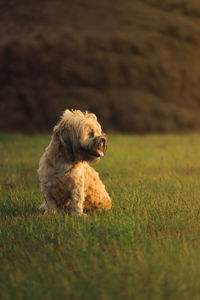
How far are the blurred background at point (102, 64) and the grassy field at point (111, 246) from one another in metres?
15.6

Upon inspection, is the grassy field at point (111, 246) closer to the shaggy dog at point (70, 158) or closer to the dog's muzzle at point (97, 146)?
the shaggy dog at point (70, 158)

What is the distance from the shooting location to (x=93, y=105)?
23.9 metres

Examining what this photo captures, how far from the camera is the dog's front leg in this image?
576 centimetres

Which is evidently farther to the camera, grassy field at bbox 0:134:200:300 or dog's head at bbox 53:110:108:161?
dog's head at bbox 53:110:108:161

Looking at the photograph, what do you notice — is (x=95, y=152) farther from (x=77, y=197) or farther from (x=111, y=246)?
(x=111, y=246)

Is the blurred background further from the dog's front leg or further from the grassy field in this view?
the dog's front leg

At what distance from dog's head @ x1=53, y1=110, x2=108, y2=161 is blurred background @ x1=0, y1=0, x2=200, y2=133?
1784cm

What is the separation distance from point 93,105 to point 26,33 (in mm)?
5937

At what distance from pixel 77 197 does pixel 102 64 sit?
1983 centimetres

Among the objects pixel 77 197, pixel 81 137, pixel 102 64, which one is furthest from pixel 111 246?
pixel 102 64

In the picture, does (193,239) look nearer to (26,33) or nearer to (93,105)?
(93,105)

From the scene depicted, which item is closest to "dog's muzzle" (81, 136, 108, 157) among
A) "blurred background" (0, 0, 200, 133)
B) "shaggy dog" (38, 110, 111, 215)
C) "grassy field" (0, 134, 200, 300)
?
"shaggy dog" (38, 110, 111, 215)

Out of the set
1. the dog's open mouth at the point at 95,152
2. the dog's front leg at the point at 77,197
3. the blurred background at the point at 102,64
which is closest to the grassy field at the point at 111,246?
the dog's front leg at the point at 77,197

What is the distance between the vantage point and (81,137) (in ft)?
18.1
